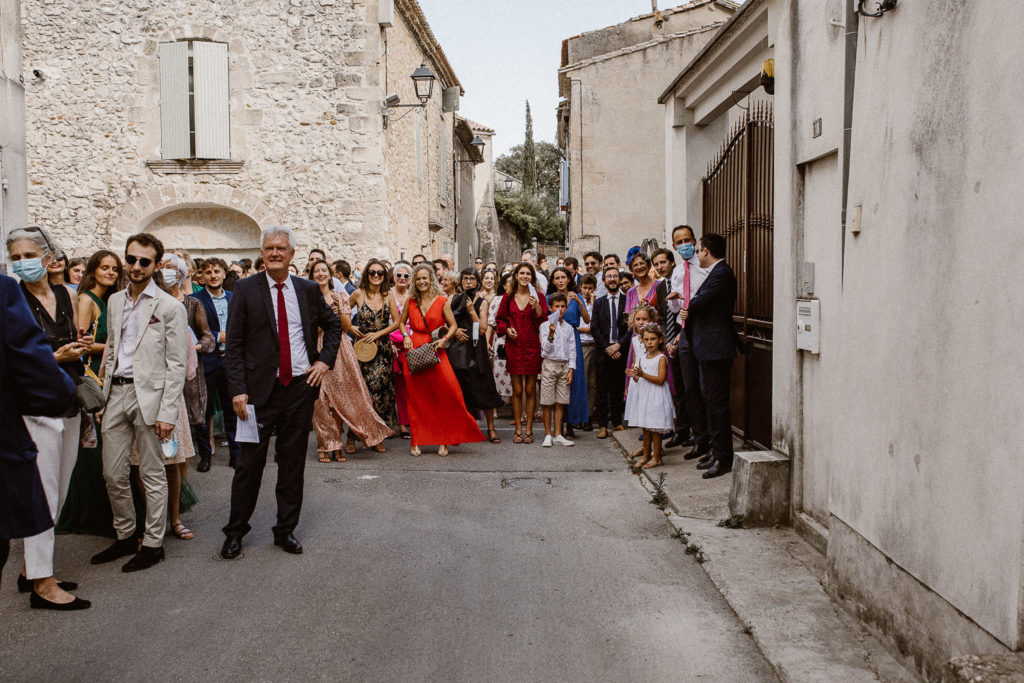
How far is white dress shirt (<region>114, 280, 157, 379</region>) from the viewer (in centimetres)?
539

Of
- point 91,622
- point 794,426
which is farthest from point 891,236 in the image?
point 91,622

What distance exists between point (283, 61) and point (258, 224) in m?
3.09

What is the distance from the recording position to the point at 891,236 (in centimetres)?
394

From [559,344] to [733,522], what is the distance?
3.97 meters

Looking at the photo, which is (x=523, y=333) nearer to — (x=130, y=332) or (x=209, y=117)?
(x=130, y=332)

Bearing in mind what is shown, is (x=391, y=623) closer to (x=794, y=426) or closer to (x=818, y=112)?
(x=794, y=426)

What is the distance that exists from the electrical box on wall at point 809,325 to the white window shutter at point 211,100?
13728 mm

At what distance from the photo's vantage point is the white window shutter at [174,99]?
54.6 ft

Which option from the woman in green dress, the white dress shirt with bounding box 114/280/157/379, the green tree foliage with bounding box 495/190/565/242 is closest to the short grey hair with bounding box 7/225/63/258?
the woman in green dress

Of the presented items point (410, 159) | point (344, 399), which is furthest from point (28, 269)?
point (410, 159)

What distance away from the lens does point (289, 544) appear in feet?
18.5

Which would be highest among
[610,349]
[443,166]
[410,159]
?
[443,166]

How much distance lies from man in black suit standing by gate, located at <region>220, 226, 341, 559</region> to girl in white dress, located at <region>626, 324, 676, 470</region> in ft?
10.8

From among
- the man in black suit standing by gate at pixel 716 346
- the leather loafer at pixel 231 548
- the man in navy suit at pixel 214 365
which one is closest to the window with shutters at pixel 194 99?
the man in navy suit at pixel 214 365
